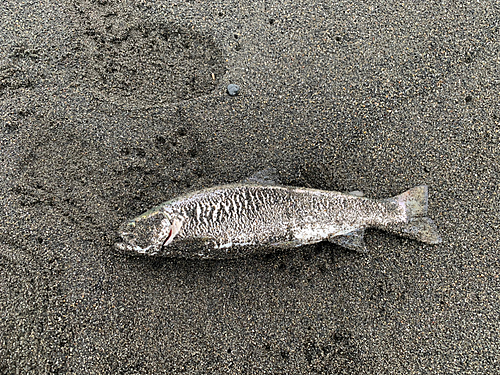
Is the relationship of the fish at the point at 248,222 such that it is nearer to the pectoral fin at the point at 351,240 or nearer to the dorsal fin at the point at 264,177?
the pectoral fin at the point at 351,240

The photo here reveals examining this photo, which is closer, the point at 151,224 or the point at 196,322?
the point at 151,224

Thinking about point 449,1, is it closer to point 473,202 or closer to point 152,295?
point 473,202

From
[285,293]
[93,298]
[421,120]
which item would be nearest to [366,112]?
[421,120]

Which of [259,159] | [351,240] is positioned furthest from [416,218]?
[259,159]

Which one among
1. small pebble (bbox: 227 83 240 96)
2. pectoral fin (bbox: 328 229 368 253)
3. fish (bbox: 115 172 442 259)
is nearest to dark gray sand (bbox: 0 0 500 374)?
small pebble (bbox: 227 83 240 96)

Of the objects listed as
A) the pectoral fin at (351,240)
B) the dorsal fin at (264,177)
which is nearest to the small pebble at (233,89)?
the dorsal fin at (264,177)

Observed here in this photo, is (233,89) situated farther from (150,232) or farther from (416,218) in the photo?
(416,218)
